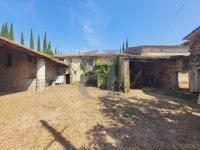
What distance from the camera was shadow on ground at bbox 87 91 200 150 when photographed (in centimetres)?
566

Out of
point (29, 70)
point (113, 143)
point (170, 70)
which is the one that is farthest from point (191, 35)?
point (29, 70)

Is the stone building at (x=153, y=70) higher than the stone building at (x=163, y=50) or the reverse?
the reverse

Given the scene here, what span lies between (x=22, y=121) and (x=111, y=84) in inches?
485

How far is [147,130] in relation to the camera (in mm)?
6844

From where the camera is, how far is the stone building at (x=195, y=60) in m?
14.0

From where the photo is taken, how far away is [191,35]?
1475cm

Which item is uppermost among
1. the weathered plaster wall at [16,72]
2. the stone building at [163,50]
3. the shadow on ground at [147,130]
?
the stone building at [163,50]

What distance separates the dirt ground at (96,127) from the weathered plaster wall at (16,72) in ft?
15.9

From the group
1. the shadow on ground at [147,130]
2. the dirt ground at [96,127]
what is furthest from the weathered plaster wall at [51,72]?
the shadow on ground at [147,130]

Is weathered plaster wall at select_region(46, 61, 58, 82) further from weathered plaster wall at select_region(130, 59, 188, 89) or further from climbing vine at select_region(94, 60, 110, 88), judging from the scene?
weathered plaster wall at select_region(130, 59, 188, 89)

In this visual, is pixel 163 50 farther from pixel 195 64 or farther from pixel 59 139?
pixel 59 139

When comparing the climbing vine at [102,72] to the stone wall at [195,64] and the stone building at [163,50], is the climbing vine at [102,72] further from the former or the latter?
the stone building at [163,50]

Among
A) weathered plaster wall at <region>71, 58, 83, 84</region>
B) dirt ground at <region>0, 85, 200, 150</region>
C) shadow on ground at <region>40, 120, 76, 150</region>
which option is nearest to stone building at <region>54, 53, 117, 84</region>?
weathered plaster wall at <region>71, 58, 83, 84</region>

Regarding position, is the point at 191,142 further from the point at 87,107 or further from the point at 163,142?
the point at 87,107
